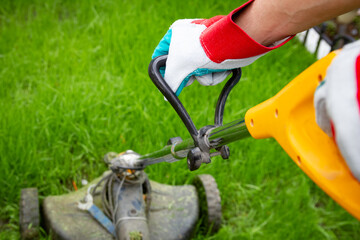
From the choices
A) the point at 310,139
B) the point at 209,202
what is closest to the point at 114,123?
the point at 209,202

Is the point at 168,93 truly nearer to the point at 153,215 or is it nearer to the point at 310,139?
the point at 310,139

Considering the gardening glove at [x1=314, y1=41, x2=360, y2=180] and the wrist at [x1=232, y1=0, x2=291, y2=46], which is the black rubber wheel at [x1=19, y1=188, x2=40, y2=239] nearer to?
the wrist at [x1=232, y1=0, x2=291, y2=46]

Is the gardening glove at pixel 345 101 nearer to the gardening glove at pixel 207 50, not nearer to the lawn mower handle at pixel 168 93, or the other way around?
the gardening glove at pixel 207 50

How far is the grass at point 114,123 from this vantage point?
244 centimetres

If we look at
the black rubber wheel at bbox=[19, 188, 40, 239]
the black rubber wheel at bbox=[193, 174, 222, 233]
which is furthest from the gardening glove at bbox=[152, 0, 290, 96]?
the black rubber wheel at bbox=[19, 188, 40, 239]

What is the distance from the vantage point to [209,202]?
227 centimetres

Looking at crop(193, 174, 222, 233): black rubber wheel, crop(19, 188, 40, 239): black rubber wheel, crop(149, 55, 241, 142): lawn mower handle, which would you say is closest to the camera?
crop(149, 55, 241, 142): lawn mower handle

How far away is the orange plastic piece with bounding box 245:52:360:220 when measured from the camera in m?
0.80

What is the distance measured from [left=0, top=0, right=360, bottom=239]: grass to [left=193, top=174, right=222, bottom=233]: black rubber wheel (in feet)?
0.25

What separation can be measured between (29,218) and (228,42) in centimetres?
141

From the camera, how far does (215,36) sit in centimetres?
123

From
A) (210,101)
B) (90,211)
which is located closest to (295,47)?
(210,101)

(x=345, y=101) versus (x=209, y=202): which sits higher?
(x=345, y=101)

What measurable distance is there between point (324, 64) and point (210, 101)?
219cm
